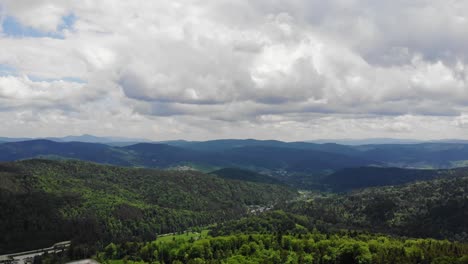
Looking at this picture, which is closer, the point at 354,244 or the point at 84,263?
the point at 84,263

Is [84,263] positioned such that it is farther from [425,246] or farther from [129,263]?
[425,246]

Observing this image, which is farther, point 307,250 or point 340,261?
point 307,250

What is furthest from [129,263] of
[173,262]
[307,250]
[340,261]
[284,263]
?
[340,261]

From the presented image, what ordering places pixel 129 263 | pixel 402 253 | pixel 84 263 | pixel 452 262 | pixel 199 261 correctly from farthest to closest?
pixel 129 263
pixel 199 261
pixel 402 253
pixel 84 263
pixel 452 262

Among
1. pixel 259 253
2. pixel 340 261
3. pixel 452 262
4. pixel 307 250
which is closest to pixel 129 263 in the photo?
pixel 259 253

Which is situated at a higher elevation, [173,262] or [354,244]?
[354,244]

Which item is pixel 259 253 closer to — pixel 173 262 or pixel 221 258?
pixel 221 258

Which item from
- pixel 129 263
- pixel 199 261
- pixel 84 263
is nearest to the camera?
pixel 84 263

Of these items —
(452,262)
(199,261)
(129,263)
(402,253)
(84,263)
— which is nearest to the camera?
(452,262)

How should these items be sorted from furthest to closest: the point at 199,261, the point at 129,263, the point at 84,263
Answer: the point at 129,263
the point at 199,261
the point at 84,263
